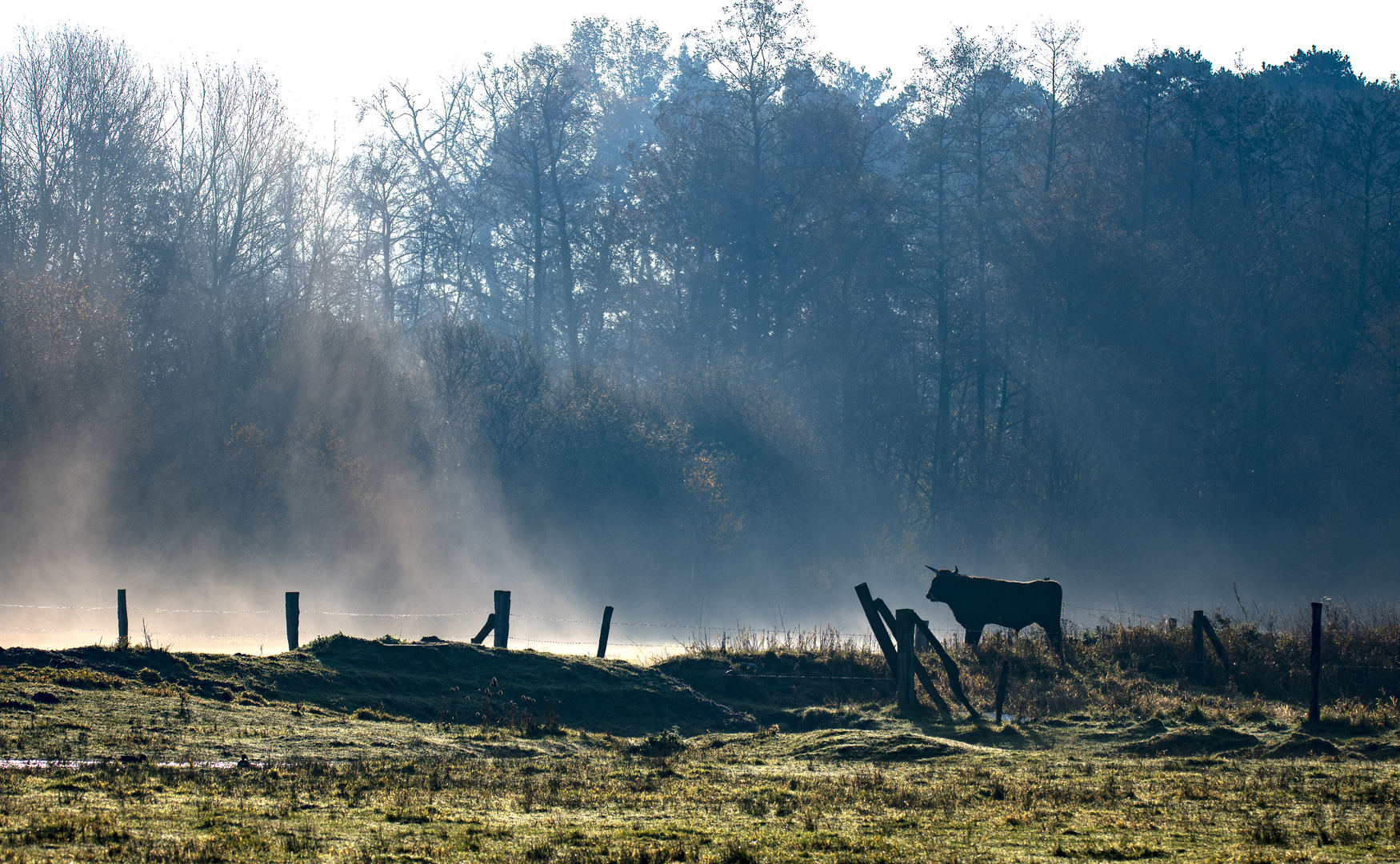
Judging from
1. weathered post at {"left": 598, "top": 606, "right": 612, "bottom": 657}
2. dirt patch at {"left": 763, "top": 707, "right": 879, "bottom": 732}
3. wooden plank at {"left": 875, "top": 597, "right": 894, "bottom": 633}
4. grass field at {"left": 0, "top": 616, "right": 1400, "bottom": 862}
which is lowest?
dirt patch at {"left": 763, "top": 707, "right": 879, "bottom": 732}

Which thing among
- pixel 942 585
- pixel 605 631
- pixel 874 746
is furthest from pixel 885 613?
pixel 942 585

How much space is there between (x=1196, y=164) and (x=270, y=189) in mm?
41171

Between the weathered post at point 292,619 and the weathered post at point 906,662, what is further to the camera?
the weathered post at point 292,619

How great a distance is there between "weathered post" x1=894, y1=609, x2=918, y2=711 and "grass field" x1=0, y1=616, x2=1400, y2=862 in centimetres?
39

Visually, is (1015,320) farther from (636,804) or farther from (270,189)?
(636,804)

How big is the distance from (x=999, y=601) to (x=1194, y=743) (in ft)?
35.1

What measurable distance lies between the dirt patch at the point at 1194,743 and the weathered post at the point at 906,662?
3427 mm

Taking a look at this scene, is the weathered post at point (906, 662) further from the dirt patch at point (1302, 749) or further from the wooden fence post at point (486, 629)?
the wooden fence post at point (486, 629)

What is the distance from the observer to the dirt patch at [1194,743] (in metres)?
15.7

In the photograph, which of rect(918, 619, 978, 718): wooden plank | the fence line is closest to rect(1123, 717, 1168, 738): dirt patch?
rect(918, 619, 978, 718): wooden plank

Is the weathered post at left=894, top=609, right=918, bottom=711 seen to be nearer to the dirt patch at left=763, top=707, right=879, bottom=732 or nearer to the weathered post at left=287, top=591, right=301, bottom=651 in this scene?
the dirt patch at left=763, top=707, right=879, bottom=732

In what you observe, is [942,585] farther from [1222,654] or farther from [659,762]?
[659,762]

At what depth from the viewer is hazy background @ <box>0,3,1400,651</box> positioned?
158 ft

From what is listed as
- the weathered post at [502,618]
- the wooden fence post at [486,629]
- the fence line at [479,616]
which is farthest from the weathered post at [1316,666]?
the wooden fence post at [486,629]
